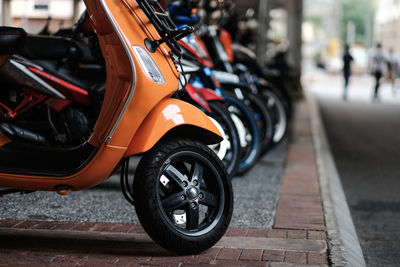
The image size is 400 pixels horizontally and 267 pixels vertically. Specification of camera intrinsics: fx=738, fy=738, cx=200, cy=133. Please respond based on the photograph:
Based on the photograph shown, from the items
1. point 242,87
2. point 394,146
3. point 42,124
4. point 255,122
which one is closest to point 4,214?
point 42,124

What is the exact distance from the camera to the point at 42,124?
18.9ft

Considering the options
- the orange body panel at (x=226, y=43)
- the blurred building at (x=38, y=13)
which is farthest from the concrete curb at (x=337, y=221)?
the blurred building at (x=38, y=13)

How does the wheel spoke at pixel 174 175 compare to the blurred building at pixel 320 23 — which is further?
the blurred building at pixel 320 23

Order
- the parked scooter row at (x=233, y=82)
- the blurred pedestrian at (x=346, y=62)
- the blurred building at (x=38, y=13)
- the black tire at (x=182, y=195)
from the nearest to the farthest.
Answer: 1. the black tire at (x=182, y=195)
2. the parked scooter row at (x=233, y=82)
3. the blurred building at (x=38, y=13)
4. the blurred pedestrian at (x=346, y=62)

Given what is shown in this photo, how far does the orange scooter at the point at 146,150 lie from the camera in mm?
3916

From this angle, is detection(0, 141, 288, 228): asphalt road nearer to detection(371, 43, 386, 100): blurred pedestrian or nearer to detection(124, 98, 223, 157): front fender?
detection(124, 98, 223, 157): front fender

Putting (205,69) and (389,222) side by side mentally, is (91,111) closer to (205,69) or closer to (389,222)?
(205,69)

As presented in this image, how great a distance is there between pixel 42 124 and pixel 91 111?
444mm

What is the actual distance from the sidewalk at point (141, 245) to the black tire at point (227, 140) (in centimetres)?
101

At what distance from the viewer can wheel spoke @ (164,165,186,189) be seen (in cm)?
400

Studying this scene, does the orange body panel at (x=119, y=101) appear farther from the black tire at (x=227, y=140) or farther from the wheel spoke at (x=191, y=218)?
the black tire at (x=227, y=140)

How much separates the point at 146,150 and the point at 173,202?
32 centimetres

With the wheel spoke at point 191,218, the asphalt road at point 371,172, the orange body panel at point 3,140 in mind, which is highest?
the orange body panel at point 3,140

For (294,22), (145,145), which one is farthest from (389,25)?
(145,145)
